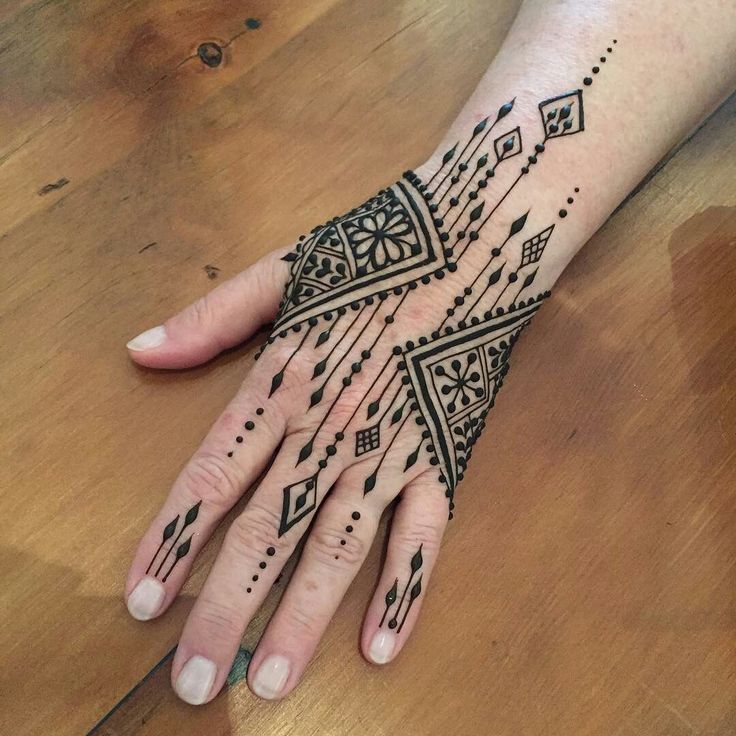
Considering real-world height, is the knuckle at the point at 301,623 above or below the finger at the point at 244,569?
below

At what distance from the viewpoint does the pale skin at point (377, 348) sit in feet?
2.26

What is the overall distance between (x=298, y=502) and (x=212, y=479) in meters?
0.10

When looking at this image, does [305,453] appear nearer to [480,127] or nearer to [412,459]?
[412,459]

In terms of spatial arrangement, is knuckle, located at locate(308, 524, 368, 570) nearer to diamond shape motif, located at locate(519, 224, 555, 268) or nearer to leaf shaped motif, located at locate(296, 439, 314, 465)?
leaf shaped motif, located at locate(296, 439, 314, 465)

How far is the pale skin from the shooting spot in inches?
27.1

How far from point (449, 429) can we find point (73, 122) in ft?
2.12

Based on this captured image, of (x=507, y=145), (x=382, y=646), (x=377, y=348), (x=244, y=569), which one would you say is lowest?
(x=382, y=646)

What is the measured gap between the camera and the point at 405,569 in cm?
71

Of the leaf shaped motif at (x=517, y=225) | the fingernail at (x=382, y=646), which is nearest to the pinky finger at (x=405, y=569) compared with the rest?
the fingernail at (x=382, y=646)

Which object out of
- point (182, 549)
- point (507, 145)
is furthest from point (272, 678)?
point (507, 145)

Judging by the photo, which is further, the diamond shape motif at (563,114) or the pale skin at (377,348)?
the diamond shape motif at (563,114)

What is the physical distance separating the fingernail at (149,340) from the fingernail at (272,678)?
0.37 m

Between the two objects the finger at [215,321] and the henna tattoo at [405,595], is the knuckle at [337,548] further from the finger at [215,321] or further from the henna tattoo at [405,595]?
the finger at [215,321]

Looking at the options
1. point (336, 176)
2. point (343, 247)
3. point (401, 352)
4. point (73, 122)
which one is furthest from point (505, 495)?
point (73, 122)
